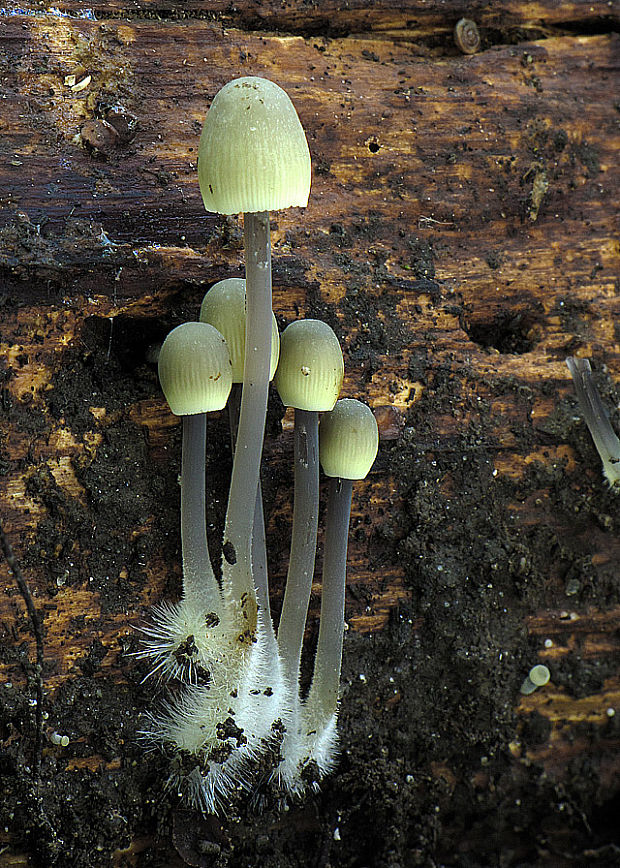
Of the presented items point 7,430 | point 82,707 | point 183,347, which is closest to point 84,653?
point 82,707

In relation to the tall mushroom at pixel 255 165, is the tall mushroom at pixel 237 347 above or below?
below

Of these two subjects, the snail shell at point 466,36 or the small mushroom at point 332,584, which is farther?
the snail shell at point 466,36

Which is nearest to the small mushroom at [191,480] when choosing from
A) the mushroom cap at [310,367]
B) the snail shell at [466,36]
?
the mushroom cap at [310,367]

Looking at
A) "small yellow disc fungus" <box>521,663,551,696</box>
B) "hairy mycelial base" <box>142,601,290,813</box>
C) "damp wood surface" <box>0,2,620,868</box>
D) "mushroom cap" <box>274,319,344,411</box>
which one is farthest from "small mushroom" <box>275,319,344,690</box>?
"small yellow disc fungus" <box>521,663,551,696</box>

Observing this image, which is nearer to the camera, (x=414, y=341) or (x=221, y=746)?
(x=221, y=746)

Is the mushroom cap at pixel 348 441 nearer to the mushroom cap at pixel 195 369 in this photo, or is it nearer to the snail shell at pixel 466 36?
the mushroom cap at pixel 195 369

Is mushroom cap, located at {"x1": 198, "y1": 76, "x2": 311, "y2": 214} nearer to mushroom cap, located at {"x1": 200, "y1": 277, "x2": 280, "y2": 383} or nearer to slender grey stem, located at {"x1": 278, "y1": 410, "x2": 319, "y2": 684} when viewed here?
mushroom cap, located at {"x1": 200, "y1": 277, "x2": 280, "y2": 383}

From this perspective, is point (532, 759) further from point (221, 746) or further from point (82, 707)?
point (82, 707)
